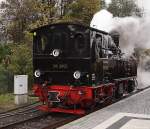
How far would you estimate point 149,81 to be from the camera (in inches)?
1458

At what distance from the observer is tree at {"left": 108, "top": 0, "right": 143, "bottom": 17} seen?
40691mm

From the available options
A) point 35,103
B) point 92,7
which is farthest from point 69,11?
point 35,103

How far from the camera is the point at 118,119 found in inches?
540

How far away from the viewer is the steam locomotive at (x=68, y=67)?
1509 cm

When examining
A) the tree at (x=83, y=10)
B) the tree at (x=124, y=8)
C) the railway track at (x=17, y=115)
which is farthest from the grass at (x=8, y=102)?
the tree at (x=124, y=8)

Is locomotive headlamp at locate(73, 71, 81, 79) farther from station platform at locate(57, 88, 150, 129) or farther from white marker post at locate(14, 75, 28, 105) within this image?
white marker post at locate(14, 75, 28, 105)

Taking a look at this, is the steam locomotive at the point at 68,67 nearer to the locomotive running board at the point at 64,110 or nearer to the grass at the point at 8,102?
the locomotive running board at the point at 64,110

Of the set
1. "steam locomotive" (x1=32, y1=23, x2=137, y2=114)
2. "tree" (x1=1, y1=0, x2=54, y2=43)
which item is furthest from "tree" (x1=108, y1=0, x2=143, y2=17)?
"steam locomotive" (x1=32, y1=23, x2=137, y2=114)

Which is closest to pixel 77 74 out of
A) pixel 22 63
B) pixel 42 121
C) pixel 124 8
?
pixel 42 121

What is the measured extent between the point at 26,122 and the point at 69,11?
22552 millimetres

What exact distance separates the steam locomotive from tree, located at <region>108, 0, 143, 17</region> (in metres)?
24.5

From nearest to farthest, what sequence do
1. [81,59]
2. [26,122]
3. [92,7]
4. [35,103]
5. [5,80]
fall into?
1. [26,122]
2. [81,59]
3. [35,103]
4. [5,80]
5. [92,7]

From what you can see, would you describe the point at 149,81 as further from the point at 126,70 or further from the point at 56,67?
the point at 56,67

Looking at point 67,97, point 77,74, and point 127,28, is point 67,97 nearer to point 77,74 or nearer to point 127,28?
point 77,74
